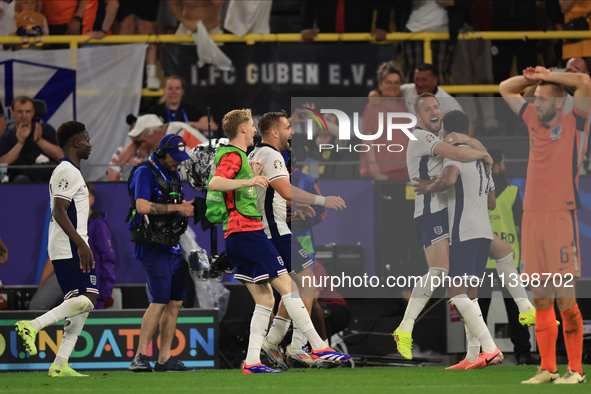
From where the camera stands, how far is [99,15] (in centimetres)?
1076

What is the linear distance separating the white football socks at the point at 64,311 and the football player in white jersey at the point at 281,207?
64.6 inches

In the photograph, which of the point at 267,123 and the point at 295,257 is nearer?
the point at 267,123

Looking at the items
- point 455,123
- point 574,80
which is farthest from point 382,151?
point 574,80

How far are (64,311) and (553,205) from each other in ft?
12.9

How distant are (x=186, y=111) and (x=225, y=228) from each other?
12.0ft

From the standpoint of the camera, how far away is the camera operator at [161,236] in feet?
22.6

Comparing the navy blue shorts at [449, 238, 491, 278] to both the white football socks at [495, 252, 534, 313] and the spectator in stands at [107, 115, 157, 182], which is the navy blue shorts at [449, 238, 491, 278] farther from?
the spectator in stands at [107, 115, 157, 182]

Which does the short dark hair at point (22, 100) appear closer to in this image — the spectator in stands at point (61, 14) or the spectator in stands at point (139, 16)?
the spectator in stands at point (61, 14)

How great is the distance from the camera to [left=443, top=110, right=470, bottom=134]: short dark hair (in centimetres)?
731

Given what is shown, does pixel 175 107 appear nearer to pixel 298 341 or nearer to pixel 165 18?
pixel 165 18

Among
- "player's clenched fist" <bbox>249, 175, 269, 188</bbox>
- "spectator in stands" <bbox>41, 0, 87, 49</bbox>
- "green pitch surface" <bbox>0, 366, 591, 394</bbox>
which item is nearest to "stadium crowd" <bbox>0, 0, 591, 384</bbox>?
"player's clenched fist" <bbox>249, 175, 269, 188</bbox>

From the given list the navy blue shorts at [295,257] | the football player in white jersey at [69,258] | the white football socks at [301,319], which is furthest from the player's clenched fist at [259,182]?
the football player in white jersey at [69,258]

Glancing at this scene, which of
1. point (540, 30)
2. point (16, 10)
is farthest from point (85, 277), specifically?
point (540, 30)

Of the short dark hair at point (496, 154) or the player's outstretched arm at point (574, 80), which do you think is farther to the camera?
the short dark hair at point (496, 154)
